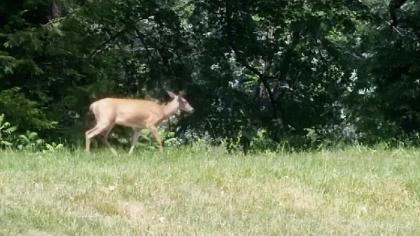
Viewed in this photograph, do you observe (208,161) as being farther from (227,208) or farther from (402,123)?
(402,123)

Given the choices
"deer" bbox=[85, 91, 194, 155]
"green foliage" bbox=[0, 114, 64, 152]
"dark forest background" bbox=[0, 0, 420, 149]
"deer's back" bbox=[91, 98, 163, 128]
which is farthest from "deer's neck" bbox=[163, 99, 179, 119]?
"dark forest background" bbox=[0, 0, 420, 149]

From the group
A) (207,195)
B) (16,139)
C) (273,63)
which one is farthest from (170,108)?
(273,63)

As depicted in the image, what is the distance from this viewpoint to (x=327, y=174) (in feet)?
34.1

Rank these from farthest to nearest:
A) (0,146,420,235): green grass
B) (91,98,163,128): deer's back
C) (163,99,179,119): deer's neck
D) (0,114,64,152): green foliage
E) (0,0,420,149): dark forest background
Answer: (0,0,420,149): dark forest background < (0,114,64,152): green foliage < (163,99,179,119): deer's neck < (91,98,163,128): deer's back < (0,146,420,235): green grass

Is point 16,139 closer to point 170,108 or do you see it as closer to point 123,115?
point 123,115

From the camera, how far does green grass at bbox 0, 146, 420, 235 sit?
8.23 metres

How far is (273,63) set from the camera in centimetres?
2295

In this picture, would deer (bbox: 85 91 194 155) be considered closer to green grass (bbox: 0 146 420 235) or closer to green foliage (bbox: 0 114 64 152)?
green foliage (bbox: 0 114 64 152)

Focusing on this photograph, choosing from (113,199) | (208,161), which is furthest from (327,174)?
(113,199)

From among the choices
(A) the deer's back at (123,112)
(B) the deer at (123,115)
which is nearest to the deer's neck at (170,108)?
(B) the deer at (123,115)

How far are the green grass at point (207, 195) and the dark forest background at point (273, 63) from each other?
662 cm

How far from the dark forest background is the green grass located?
6622 mm

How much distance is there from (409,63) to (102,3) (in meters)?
6.34

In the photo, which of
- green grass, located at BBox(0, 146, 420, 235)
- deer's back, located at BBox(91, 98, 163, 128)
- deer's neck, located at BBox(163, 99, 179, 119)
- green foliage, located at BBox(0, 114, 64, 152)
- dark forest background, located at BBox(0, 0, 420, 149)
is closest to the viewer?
green grass, located at BBox(0, 146, 420, 235)
